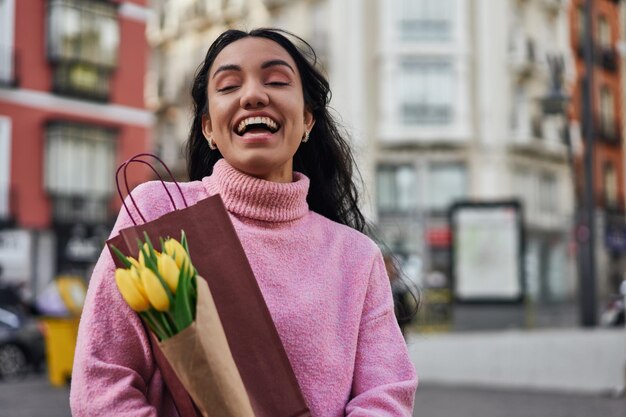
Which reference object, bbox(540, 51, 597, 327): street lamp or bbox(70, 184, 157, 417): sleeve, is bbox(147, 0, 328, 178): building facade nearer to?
bbox(540, 51, 597, 327): street lamp

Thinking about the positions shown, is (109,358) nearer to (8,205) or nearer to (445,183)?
(8,205)

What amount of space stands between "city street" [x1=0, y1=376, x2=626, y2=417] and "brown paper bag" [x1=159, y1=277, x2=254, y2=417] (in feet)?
28.1

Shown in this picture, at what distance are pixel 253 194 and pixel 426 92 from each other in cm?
3420

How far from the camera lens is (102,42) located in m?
Answer: 28.1

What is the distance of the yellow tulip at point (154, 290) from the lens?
1.67 metres

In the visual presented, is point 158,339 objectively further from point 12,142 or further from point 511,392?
point 12,142

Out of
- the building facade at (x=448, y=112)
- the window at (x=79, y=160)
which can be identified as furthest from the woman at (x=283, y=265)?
the building facade at (x=448, y=112)

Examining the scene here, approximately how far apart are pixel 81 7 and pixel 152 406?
26526 mm

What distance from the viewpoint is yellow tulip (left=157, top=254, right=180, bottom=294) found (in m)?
1.68

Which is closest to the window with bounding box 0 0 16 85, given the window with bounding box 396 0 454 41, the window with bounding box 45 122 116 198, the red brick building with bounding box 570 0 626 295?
the window with bounding box 45 122 116 198

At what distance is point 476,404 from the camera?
11.3 metres

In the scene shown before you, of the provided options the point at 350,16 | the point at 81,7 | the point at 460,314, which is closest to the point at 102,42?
the point at 81,7

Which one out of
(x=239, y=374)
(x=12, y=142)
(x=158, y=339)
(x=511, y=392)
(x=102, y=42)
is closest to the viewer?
(x=158, y=339)

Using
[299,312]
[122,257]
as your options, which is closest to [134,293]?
[122,257]
